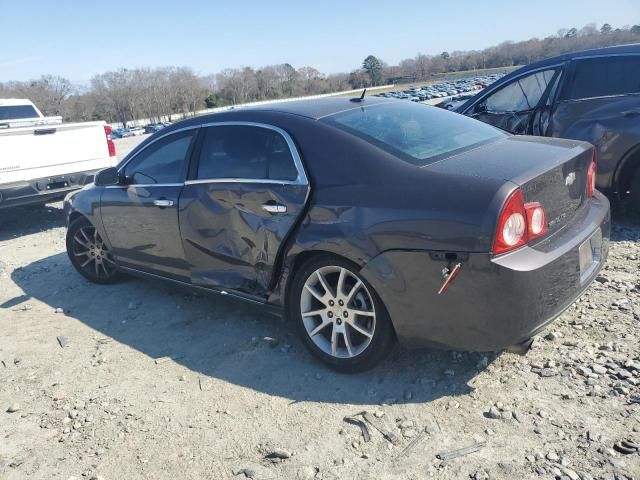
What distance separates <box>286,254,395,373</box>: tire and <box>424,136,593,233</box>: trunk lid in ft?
2.66

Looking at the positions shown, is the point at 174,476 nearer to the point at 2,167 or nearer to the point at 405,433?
the point at 405,433

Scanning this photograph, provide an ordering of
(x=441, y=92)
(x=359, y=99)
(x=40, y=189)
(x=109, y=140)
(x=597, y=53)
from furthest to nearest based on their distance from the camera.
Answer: (x=441, y=92)
(x=109, y=140)
(x=40, y=189)
(x=597, y=53)
(x=359, y=99)

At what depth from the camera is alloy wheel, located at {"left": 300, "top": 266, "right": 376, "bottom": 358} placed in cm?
308

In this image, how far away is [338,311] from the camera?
3.16 m

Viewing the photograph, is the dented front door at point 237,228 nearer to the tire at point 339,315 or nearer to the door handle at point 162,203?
the door handle at point 162,203

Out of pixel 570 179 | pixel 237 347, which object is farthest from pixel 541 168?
pixel 237 347

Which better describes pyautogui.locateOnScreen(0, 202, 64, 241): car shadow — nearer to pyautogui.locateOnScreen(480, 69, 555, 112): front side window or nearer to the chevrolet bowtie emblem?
pyautogui.locateOnScreen(480, 69, 555, 112): front side window

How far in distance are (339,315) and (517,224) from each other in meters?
1.16

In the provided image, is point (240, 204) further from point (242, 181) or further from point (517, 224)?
point (517, 224)

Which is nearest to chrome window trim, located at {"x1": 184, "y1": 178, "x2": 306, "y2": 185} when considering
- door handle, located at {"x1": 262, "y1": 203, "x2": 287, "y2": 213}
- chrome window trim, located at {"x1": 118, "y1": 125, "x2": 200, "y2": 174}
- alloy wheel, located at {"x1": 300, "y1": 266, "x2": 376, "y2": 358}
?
door handle, located at {"x1": 262, "y1": 203, "x2": 287, "y2": 213}

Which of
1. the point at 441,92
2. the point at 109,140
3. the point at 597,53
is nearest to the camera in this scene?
the point at 597,53

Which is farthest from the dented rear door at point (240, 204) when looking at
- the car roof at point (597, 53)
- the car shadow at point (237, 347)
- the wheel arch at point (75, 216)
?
the car roof at point (597, 53)

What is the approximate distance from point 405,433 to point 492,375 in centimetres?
72

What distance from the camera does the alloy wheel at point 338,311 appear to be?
3.08m
